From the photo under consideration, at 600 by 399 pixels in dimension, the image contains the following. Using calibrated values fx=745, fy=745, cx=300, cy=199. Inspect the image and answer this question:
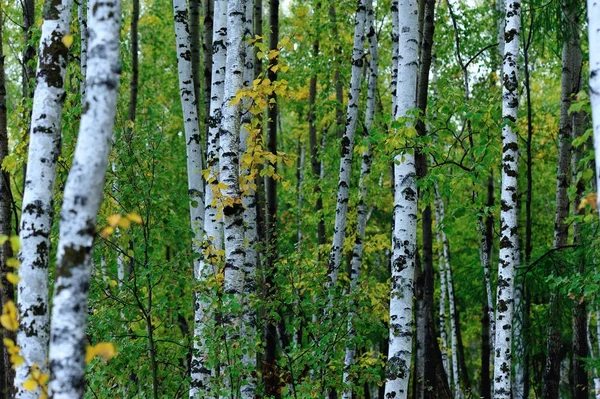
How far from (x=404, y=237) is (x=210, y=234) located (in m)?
2.22

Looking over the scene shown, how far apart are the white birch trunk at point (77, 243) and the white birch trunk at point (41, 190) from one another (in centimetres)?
A: 147

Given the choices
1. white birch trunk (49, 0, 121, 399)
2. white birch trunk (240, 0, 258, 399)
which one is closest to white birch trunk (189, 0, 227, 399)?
white birch trunk (240, 0, 258, 399)

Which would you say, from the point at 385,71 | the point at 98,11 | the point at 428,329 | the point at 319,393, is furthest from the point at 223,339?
the point at 385,71

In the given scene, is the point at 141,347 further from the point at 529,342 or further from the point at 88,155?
the point at 529,342

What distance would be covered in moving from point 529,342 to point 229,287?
6153 mm

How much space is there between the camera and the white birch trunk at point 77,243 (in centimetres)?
356

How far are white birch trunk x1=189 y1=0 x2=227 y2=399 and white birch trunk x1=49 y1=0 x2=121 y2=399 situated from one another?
3.25m

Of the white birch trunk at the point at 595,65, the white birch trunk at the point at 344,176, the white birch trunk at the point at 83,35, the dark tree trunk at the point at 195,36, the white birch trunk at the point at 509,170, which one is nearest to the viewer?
the white birch trunk at the point at 595,65

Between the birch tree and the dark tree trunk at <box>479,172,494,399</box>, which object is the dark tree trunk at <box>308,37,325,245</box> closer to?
the dark tree trunk at <box>479,172,494,399</box>

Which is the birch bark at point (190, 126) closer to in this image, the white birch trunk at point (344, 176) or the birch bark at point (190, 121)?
the birch bark at point (190, 121)

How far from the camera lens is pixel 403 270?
Answer: 298 inches

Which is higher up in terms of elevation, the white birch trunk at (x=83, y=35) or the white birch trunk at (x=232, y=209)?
the white birch trunk at (x=83, y=35)

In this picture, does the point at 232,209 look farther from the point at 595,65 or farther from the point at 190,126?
the point at 595,65

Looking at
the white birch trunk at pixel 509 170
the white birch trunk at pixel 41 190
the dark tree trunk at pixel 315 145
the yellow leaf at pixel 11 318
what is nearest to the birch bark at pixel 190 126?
the white birch trunk at pixel 509 170
